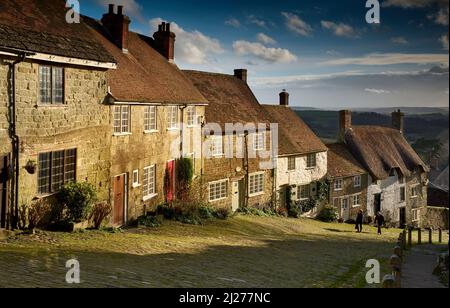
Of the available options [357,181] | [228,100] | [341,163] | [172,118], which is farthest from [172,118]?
[357,181]

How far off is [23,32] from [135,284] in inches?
368

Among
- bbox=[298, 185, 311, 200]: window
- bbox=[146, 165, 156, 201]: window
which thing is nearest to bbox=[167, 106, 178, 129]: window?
bbox=[146, 165, 156, 201]: window

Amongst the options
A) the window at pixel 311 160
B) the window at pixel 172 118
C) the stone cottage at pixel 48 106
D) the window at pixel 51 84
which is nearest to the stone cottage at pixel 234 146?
the window at pixel 172 118

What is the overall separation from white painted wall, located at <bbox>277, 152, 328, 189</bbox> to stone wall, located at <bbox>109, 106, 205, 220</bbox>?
35.9ft

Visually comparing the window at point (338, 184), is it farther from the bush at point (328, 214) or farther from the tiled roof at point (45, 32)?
the tiled roof at point (45, 32)

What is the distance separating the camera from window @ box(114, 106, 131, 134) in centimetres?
1972

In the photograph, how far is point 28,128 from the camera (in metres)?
15.0

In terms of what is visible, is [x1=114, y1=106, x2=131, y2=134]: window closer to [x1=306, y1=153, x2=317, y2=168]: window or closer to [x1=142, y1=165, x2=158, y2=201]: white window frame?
[x1=142, y1=165, x2=158, y2=201]: white window frame

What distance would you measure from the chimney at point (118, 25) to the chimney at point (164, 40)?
5290 millimetres

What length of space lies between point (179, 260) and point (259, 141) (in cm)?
2083

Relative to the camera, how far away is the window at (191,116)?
26.9 m

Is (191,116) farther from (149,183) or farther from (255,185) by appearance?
(255,185)
